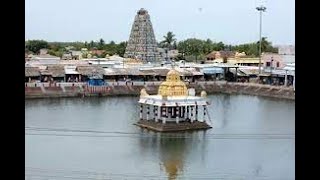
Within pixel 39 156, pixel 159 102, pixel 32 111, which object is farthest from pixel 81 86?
pixel 39 156

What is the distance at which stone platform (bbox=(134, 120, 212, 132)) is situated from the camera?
21.0 ft

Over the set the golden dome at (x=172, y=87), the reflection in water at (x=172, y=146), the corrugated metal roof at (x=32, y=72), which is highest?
the corrugated metal roof at (x=32, y=72)

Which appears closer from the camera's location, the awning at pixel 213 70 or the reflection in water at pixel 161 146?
the reflection in water at pixel 161 146

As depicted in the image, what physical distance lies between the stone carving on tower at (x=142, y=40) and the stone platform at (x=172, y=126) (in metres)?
8.11

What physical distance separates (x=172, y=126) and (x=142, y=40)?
8363 mm

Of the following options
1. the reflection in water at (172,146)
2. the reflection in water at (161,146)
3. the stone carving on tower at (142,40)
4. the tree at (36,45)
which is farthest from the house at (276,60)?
the tree at (36,45)

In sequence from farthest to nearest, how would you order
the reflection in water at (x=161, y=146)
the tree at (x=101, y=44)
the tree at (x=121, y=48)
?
the tree at (x=101, y=44) < the tree at (x=121, y=48) < the reflection in water at (x=161, y=146)

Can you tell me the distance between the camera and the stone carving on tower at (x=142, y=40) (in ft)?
48.2

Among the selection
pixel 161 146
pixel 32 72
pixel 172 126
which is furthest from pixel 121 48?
pixel 161 146

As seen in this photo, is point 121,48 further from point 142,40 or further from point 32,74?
point 32,74

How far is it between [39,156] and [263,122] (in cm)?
338

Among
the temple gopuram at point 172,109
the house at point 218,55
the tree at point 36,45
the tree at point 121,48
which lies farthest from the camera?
the tree at point 121,48

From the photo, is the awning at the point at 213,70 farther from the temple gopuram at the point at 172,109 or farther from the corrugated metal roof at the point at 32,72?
the temple gopuram at the point at 172,109

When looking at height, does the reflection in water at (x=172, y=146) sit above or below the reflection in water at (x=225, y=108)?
below
